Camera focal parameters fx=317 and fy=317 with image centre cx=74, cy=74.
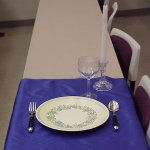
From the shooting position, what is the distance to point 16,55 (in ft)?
12.5

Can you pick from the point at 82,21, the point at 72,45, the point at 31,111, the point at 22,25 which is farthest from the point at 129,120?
the point at 22,25

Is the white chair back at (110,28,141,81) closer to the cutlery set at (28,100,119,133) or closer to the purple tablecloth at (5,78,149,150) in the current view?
the purple tablecloth at (5,78,149,150)

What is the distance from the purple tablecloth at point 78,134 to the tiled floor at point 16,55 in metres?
1.06

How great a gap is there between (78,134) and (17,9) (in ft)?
13.1

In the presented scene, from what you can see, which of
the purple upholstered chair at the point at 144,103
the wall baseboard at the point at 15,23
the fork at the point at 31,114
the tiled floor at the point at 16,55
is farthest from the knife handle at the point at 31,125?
the wall baseboard at the point at 15,23

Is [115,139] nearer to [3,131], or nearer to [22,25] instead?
[3,131]

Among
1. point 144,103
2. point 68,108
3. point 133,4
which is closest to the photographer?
point 68,108

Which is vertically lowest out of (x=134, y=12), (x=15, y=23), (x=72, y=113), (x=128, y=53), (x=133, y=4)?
(x=15, y=23)

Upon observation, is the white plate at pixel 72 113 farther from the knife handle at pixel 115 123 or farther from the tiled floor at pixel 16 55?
the tiled floor at pixel 16 55

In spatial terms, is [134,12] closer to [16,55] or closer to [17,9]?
[17,9]

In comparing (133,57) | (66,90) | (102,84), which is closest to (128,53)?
(133,57)

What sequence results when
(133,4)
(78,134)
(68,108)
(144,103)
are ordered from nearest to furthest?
(78,134)
(68,108)
(144,103)
(133,4)

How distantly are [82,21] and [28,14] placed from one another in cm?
259

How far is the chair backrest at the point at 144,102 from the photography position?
4.31ft
